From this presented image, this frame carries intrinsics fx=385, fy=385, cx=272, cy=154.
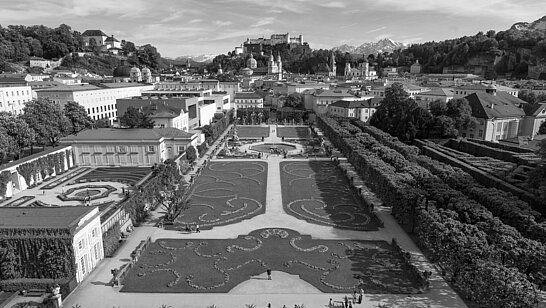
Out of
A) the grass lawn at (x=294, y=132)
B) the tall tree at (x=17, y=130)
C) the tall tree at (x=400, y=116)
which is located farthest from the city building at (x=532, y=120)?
the tall tree at (x=17, y=130)

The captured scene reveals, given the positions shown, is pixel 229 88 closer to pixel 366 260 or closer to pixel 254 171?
pixel 254 171

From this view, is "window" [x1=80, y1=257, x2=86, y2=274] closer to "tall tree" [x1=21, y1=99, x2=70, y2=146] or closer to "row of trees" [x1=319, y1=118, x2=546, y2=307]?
"row of trees" [x1=319, y1=118, x2=546, y2=307]

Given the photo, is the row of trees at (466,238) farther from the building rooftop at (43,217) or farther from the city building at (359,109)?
the city building at (359,109)

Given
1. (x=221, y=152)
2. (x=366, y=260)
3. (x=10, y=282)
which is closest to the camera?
(x=10, y=282)

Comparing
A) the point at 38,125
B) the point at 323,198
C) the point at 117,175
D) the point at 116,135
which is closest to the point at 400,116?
the point at 323,198

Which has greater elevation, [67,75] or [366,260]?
[67,75]

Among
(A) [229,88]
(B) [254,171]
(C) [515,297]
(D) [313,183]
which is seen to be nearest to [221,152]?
(B) [254,171]
